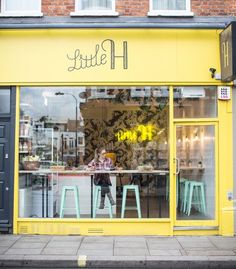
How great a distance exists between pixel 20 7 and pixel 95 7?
1.70 m

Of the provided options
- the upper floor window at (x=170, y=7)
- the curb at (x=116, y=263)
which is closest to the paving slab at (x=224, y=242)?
the curb at (x=116, y=263)

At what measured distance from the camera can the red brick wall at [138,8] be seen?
11.9 metres

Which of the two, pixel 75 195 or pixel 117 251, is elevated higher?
pixel 75 195

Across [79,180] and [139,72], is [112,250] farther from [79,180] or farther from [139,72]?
[139,72]

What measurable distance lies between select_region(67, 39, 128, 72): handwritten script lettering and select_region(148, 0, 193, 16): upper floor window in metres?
1.13

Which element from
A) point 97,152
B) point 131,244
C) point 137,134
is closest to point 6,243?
point 131,244

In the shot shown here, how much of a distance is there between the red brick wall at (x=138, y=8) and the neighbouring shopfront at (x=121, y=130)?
51 centimetres

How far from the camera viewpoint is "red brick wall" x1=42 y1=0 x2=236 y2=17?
1186 cm

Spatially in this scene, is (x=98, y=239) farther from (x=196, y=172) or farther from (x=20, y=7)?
(x=20, y=7)

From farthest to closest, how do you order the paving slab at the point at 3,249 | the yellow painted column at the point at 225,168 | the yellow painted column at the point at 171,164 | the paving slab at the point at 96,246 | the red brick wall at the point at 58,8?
1. the red brick wall at the point at 58,8
2. the yellow painted column at the point at 171,164
3. the yellow painted column at the point at 225,168
4. the paving slab at the point at 96,246
5. the paving slab at the point at 3,249

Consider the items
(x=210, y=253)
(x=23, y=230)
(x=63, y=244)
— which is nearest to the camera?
(x=210, y=253)

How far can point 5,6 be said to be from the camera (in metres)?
12.1

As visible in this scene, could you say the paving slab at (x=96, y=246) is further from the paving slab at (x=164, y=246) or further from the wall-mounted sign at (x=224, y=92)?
the wall-mounted sign at (x=224, y=92)

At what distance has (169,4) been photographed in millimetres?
12156
